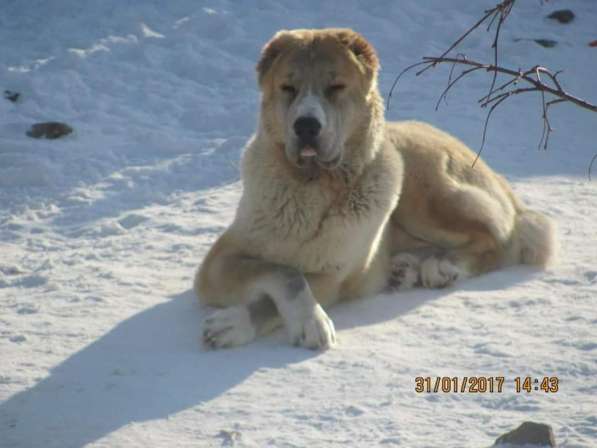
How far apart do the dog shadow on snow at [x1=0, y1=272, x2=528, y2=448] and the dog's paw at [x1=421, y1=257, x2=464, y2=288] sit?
33 cm

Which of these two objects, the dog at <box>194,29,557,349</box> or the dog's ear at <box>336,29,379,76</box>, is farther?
the dog's ear at <box>336,29,379,76</box>

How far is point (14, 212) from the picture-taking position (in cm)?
622

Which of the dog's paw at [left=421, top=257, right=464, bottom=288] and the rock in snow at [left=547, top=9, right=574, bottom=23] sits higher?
the rock in snow at [left=547, top=9, right=574, bottom=23]

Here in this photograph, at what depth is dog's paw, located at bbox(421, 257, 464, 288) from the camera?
495cm

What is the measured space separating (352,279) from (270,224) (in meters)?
0.54

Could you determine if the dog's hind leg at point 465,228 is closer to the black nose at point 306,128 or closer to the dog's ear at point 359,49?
the dog's ear at point 359,49

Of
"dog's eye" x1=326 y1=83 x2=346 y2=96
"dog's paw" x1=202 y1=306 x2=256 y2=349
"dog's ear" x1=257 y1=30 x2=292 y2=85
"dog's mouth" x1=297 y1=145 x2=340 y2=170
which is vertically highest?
"dog's ear" x1=257 y1=30 x2=292 y2=85

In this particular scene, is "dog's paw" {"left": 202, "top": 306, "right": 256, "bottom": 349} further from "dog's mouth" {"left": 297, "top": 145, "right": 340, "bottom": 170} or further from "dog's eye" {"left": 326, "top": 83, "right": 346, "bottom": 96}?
"dog's eye" {"left": 326, "top": 83, "right": 346, "bottom": 96}

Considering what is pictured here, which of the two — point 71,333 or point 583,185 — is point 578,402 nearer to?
point 71,333

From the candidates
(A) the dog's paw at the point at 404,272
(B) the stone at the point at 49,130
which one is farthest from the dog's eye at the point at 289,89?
(B) the stone at the point at 49,130

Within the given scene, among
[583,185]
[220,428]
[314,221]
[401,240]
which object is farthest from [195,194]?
[220,428]
